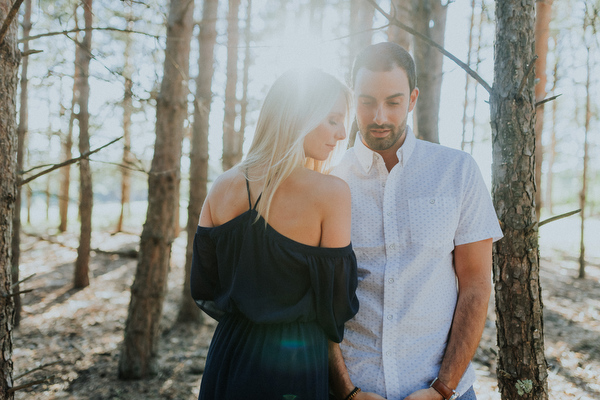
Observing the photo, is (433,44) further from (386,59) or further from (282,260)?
(282,260)

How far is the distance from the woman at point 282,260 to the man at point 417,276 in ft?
0.55

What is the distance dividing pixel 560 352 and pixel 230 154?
627 cm

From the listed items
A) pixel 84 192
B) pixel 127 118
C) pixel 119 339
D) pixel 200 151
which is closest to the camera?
pixel 119 339

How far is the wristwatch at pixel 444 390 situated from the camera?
173cm

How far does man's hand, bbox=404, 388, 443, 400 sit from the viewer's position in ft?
5.65

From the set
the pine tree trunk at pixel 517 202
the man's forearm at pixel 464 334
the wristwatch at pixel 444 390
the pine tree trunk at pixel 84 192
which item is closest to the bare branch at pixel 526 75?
the pine tree trunk at pixel 517 202

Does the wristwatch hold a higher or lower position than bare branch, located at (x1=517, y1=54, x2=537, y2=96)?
lower

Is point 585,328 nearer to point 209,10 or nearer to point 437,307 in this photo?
point 437,307

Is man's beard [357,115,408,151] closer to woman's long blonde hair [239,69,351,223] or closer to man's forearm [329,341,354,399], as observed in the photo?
woman's long blonde hair [239,69,351,223]

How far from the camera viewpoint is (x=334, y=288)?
1.72 meters

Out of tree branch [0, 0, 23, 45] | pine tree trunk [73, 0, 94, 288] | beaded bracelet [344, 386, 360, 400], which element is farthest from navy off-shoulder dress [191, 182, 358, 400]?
pine tree trunk [73, 0, 94, 288]

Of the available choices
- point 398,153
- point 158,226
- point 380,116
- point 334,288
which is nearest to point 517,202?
point 398,153

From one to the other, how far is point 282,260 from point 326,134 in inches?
23.6

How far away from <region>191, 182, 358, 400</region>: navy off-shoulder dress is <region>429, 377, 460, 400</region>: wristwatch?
18.3 inches
